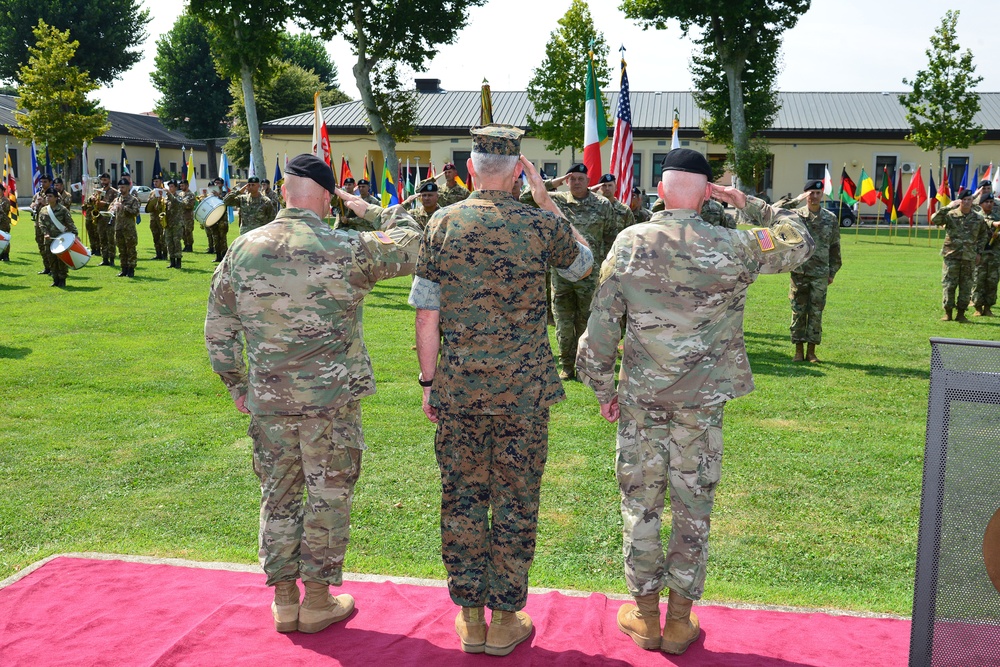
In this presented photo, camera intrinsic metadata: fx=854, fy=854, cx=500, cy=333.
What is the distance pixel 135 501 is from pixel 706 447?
4.02m

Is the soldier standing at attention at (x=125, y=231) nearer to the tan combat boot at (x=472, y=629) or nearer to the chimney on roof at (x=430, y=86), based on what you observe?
the tan combat boot at (x=472, y=629)

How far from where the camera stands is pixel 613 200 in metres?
9.98

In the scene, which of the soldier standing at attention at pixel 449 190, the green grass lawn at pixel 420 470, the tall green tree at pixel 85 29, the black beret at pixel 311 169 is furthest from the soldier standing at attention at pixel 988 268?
the tall green tree at pixel 85 29

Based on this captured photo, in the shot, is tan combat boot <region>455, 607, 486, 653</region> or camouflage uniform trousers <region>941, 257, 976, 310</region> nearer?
tan combat boot <region>455, 607, 486, 653</region>

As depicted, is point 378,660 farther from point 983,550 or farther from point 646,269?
point 983,550

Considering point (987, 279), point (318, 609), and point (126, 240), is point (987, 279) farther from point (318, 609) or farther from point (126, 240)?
point (126, 240)

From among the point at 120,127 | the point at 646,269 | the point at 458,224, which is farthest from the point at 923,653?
the point at 120,127

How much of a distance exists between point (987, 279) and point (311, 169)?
45.2 feet

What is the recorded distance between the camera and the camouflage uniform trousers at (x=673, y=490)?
148 inches

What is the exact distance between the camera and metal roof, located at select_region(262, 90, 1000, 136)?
4519 centimetres

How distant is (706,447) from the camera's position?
3785 mm

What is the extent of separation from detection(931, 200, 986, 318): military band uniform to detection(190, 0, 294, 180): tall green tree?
25.3 meters

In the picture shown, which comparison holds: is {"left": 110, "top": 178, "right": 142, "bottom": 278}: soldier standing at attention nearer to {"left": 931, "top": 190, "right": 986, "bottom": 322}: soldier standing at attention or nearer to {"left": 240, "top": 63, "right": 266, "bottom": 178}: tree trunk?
{"left": 240, "top": 63, "right": 266, "bottom": 178}: tree trunk

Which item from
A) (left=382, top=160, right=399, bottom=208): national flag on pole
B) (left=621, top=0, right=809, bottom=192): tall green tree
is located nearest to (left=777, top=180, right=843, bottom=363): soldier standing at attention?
(left=382, top=160, right=399, bottom=208): national flag on pole
